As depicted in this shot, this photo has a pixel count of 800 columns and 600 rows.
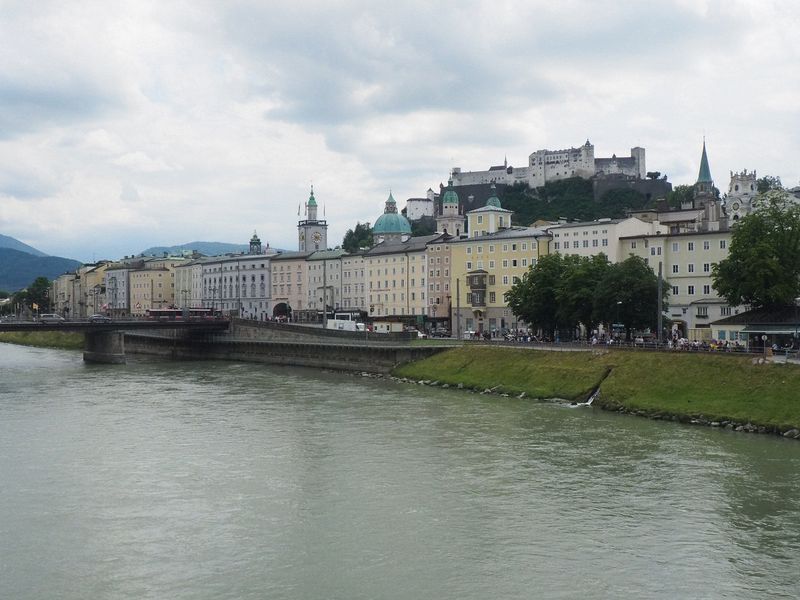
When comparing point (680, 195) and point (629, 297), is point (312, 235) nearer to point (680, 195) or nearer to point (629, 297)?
point (680, 195)

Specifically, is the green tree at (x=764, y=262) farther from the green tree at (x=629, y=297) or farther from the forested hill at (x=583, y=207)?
the forested hill at (x=583, y=207)

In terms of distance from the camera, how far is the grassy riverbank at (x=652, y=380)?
44.3 metres

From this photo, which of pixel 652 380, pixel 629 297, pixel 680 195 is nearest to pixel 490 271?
pixel 629 297

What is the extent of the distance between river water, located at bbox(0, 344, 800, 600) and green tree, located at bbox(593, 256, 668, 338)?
20.2 metres

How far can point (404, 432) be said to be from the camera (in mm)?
43312

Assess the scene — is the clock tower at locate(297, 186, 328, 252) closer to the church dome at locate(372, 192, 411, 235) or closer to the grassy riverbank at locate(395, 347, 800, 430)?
the church dome at locate(372, 192, 411, 235)

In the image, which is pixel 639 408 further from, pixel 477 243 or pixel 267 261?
pixel 267 261

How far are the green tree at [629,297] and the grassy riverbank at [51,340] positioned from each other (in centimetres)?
8683

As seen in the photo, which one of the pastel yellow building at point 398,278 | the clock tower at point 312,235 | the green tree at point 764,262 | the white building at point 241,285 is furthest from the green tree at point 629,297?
the clock tower at point 312,235

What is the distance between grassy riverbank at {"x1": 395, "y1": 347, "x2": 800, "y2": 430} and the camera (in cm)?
4428

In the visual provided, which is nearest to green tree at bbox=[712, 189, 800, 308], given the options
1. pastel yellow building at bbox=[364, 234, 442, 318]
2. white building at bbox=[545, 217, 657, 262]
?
white building at bbox=[545, 217, 657, 262]

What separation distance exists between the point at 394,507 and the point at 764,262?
40879mm

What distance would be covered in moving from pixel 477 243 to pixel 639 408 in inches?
2322

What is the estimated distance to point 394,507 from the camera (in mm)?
29188
